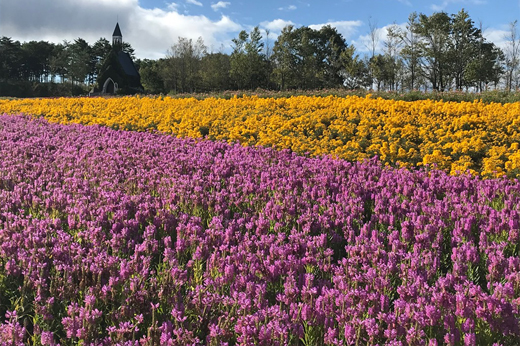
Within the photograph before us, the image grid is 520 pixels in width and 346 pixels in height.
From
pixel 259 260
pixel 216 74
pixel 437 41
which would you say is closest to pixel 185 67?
pixel 216 74

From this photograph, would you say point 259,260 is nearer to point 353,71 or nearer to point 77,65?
point 353,71

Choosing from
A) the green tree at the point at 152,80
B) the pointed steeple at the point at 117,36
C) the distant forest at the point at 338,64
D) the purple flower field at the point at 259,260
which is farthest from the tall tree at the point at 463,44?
the pointed steeple at the point at 117,36

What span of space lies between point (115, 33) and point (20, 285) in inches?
3553

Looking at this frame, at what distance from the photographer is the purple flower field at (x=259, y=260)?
247cm

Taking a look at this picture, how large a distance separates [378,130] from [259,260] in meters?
6.97

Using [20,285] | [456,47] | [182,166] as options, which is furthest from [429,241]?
[456,47]

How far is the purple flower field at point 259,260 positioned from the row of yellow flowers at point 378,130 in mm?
1513

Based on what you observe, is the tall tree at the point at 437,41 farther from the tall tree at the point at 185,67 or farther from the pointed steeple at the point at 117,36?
the pointed steeple at the point at 117,36

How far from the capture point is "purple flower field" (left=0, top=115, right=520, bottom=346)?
8.10 feet

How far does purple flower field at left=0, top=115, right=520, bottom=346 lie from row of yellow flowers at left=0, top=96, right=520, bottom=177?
4.96 feet

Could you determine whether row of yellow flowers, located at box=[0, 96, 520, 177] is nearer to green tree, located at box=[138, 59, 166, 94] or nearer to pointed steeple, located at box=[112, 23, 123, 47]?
green tree, located at box=[138, 59, 166, 94]

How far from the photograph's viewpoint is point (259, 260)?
342 centimetres

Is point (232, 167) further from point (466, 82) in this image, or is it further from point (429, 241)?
point (466, 82)

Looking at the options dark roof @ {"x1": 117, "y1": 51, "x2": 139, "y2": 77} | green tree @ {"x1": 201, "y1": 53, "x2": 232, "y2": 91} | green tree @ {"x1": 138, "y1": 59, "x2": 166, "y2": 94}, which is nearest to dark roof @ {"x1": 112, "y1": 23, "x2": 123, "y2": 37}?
green tree @ {"x1": 138, "y1": 59, "x2": 166, "y2": 94}
